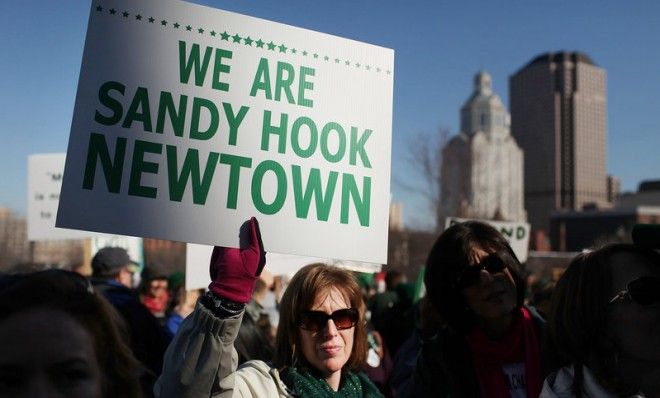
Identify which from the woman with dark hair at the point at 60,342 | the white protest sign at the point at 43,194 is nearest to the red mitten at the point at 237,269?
the woman with dark hair at the point at 60,342

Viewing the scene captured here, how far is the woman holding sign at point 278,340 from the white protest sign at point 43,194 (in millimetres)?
6818

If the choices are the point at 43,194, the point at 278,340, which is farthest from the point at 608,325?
the point at 43,194

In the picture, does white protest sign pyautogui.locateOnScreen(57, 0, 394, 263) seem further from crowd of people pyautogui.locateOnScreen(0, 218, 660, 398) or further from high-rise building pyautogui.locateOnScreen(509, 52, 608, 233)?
high-rise building pyautogui.locateOnScreen(509, 52, 608, 233)

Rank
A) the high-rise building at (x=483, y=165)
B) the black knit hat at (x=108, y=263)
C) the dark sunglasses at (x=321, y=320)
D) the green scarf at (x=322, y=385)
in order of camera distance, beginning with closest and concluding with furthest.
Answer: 1. the green scarf at (x=322, y=385)
2. the dark sunglasses at (x=321, y=320)
3. the black knit hat at (x=108, y=263)
4. the high-rise building at (x=483, y=165)

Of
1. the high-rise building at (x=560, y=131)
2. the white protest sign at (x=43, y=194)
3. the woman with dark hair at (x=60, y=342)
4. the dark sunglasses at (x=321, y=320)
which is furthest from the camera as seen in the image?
the high-rise building at (x=560, y=131)

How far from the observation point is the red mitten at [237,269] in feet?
7.04

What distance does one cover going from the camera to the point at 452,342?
9.25 feet

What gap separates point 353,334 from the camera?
9.57ft

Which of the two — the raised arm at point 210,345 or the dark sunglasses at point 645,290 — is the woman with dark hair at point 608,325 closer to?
the dark sunglasses at point 645,290

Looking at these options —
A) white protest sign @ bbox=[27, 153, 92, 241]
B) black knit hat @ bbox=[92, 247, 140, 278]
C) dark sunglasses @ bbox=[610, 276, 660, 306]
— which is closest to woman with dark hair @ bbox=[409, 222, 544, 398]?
dark sunglasses @ bbox=[610, 276, 660, 306]

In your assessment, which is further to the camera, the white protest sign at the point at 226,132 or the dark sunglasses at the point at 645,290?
the white protest sign at the point at 226,132

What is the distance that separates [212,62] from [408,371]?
1.60 metres

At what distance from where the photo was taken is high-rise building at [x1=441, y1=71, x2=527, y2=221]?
35.7 metres

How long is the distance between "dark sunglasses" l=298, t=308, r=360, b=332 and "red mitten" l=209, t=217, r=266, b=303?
0.48 meters
